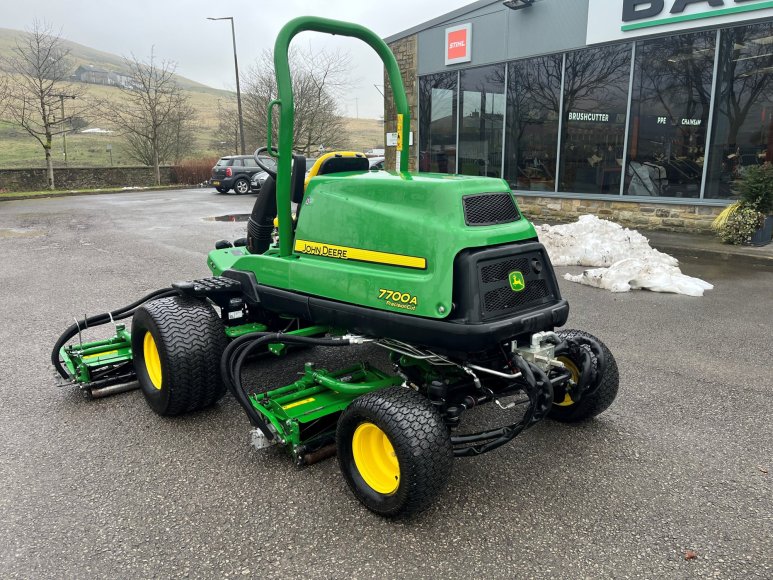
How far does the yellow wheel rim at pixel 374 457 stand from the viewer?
280cm

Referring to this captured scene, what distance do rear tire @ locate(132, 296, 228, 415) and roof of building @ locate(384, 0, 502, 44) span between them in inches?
432

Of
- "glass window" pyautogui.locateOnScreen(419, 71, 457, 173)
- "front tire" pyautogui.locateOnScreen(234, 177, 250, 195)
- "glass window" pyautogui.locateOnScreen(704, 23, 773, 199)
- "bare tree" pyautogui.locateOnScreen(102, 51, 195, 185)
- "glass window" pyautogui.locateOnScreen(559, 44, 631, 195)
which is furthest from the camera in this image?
"bare tree" pyautogui.locateOnScreen(102, 51, 195, 185)

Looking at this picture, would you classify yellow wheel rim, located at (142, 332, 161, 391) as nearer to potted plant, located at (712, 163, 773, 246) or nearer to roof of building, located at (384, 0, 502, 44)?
potted plant, located at (712, 163, 773, 246)

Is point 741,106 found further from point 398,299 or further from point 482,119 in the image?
point 398,299

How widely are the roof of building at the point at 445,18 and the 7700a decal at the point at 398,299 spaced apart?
1113cm

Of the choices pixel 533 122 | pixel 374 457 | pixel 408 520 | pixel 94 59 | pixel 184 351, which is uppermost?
pixel 94 59

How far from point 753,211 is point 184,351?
29.8 feet

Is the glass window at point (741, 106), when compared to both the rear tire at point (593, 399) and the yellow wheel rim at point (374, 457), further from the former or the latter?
the yellow wheel rim at point (374, 457)

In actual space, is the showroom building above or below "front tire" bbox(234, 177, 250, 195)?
above

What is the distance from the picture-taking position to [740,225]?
30.4 feet

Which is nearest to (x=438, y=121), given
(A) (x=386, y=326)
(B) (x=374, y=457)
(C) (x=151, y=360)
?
(C) (x=151, y=360)

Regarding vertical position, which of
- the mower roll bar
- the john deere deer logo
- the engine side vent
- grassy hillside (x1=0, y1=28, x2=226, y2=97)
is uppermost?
grassy hillside (x1=0, y1=28, x2=226, y2=97)

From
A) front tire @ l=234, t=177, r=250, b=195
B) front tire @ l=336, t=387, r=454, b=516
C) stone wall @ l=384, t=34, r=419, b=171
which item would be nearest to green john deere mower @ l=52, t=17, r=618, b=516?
front tire @ l=336, t=387, r=454, b=516

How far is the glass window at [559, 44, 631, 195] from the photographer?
11.0 m
